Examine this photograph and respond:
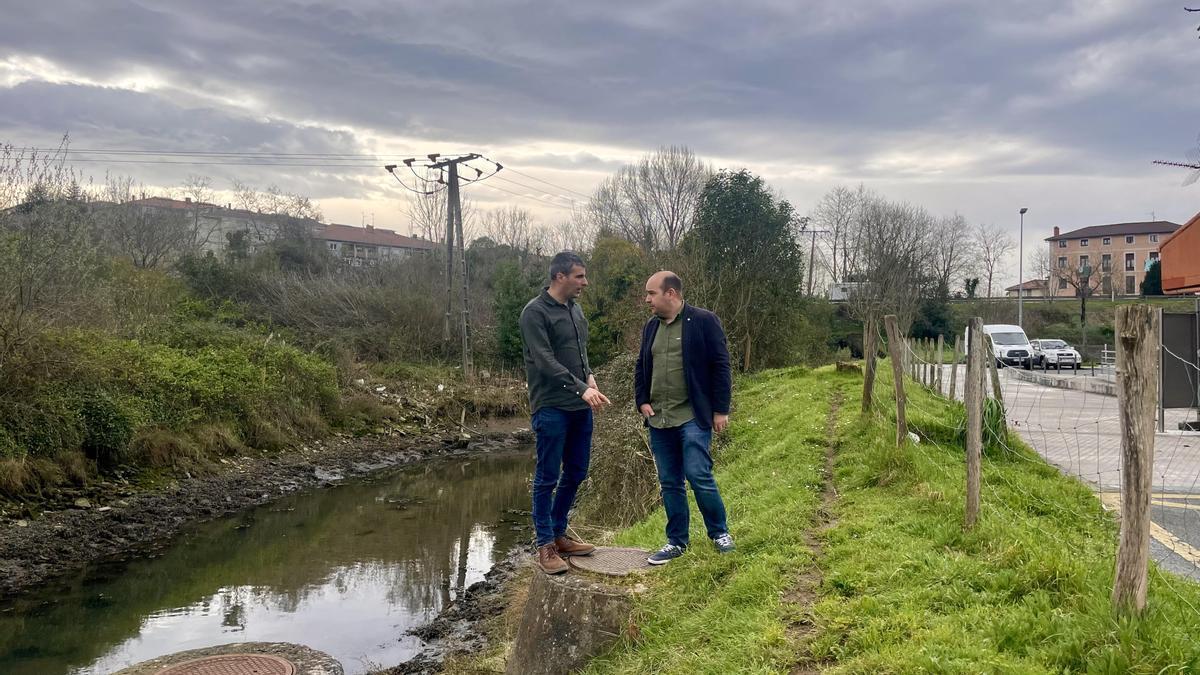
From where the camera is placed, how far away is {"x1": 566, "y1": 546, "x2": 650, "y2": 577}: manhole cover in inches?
231

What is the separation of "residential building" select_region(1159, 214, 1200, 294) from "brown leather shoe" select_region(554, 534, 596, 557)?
13862mm

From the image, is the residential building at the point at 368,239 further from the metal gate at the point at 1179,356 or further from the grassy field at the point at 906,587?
the grassy field at the point at 906,587

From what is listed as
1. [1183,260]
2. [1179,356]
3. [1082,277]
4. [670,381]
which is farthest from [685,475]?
[1082,277]

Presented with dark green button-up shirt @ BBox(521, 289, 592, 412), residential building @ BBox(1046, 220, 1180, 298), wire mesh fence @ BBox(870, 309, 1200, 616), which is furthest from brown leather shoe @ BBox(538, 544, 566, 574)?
residential building @ BBox(1046, 220, 1180, 298)

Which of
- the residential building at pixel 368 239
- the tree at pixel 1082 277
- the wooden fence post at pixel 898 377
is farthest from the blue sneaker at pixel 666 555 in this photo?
the residential building at pixel 368 239

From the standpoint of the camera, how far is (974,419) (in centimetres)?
587

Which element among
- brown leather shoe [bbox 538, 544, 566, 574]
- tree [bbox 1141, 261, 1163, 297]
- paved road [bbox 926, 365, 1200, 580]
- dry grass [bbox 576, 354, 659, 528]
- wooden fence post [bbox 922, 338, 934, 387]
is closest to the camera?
brown leather shoe [bbox 538, 544, 566, 574]

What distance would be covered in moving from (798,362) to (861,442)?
1802 cm

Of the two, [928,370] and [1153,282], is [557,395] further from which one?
[1153,282]

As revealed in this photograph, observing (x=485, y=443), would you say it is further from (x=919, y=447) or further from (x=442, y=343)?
(x=919, y=447)

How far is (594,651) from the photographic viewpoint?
18.0ft

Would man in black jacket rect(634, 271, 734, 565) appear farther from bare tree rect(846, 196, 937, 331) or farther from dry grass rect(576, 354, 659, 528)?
bare tree rect(846, 196, 937, 331)

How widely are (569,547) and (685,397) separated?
143 centimetres

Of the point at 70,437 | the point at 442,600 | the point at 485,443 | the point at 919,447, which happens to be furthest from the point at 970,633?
the point at 485,443
